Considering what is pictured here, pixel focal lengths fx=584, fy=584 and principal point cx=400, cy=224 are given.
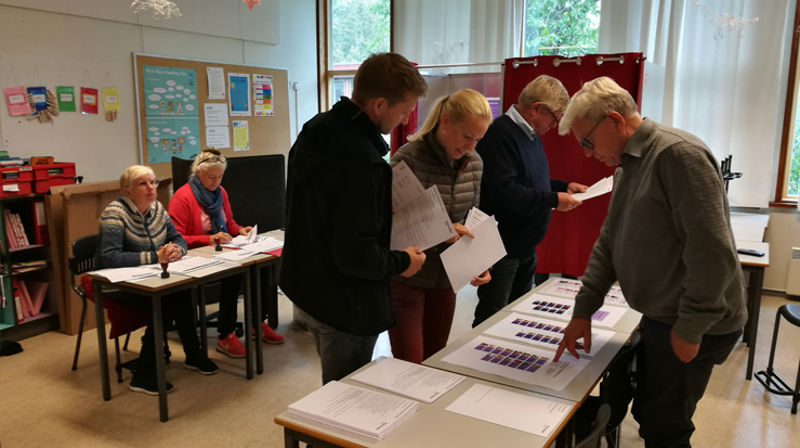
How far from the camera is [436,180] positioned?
2.04m

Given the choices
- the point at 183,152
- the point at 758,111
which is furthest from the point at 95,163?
the point at 758,111

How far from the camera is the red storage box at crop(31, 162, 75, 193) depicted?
383 cm

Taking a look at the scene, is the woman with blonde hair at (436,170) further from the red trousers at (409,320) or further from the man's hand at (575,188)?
the man's hand at (575,188)

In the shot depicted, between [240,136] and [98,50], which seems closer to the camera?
[98,50]

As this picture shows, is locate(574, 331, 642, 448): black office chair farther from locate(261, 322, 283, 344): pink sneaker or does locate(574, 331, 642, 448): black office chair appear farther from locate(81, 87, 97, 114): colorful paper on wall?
locate(81, 87, 97, 114): colorful paper on wall

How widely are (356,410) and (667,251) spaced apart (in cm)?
85

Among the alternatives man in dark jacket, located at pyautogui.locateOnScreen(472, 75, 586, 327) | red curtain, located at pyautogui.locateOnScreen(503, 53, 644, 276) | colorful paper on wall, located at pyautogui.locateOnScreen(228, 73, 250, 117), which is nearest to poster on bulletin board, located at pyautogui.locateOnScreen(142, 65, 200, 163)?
colorful paper on wall, located at pyautogui.locateOnScreen(228, 73, 250, 117)

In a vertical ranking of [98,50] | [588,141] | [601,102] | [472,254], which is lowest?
[472,254]

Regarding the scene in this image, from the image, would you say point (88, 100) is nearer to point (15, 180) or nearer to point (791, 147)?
point (15, 180)

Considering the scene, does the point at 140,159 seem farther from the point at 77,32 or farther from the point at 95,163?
the point at 77,32

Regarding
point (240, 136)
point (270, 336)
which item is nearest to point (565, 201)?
point (270, 336)

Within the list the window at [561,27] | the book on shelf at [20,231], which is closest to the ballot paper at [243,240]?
the book on shelf at [20,231]

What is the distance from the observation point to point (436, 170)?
2.03 m

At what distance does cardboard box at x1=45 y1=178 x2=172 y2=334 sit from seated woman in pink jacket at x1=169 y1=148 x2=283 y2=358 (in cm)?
69
